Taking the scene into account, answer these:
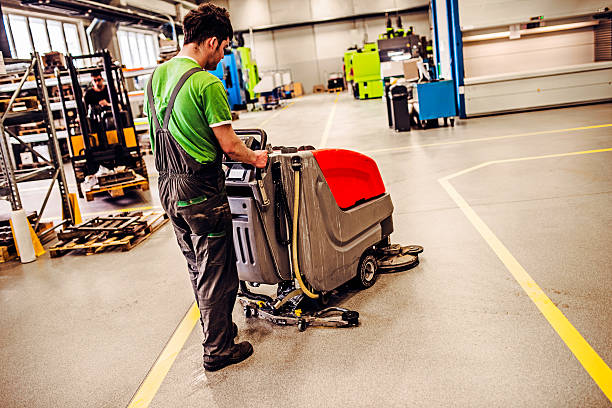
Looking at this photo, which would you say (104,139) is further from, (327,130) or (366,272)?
(366,272)

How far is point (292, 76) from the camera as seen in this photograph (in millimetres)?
34906

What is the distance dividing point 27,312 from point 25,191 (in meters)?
7.72

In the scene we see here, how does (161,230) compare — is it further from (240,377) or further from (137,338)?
(240,377)

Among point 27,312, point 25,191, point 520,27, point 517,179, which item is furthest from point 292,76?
point 27,312

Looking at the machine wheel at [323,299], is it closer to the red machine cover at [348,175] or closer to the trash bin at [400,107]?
the red machine cover at [348,175]

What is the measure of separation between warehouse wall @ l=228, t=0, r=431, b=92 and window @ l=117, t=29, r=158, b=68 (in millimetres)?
6889

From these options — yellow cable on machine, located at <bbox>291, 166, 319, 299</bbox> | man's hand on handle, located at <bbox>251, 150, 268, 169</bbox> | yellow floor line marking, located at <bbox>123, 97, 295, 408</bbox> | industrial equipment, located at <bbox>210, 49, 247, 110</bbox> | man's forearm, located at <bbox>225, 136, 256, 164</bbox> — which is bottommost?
yellow floor line marking, located at <bbox>123, 97, 295, 408</bbox>

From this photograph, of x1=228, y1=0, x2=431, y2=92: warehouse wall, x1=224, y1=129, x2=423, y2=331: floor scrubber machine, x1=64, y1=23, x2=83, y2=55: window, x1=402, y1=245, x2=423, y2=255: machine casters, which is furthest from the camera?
x1=228, y1=0, x2=431, y2=92: warehouse wall

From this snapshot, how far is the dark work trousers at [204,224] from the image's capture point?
2.90 meters

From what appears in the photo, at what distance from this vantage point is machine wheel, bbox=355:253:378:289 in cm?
398

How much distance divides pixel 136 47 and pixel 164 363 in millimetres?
26606

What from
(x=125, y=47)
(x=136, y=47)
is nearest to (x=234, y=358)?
(x=125, y=47)

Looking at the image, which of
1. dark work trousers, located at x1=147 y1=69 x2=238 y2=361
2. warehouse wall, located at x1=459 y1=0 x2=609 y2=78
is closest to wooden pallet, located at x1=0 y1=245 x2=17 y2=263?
dark work trousers, located at x1=147 y1=69 x2=238 y2=361

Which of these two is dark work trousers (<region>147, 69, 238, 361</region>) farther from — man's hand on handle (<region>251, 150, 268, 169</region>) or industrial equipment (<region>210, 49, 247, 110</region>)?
industrial equipment (<region>210, 49, 247, 110</region>)
